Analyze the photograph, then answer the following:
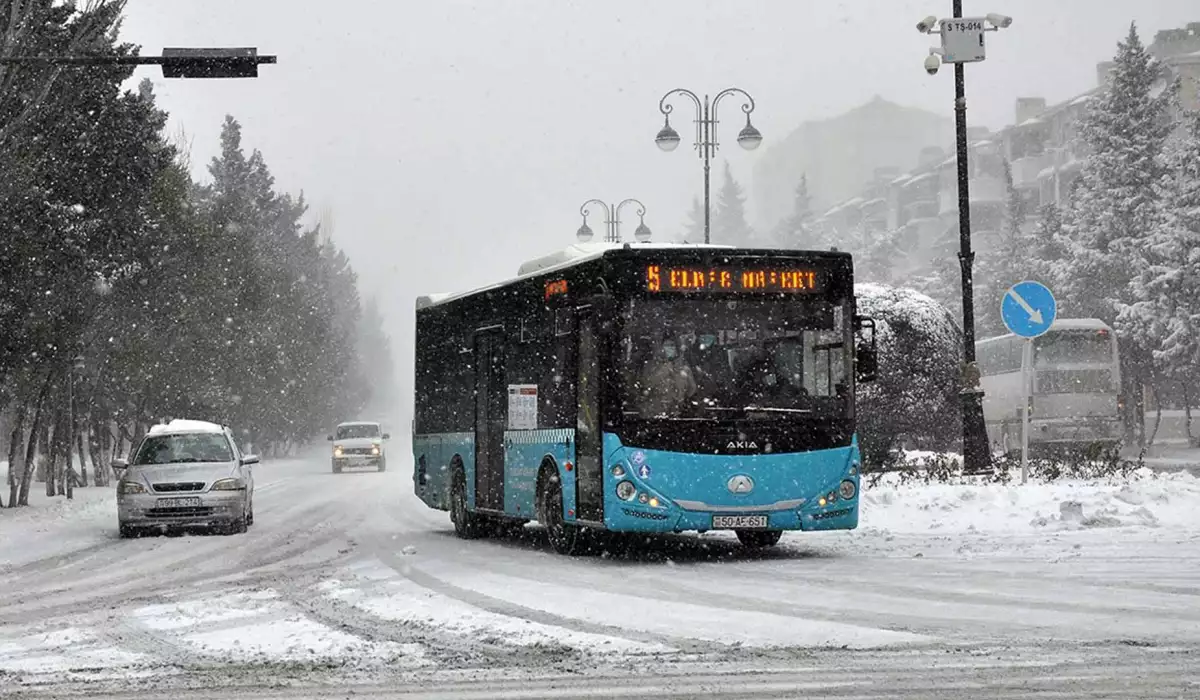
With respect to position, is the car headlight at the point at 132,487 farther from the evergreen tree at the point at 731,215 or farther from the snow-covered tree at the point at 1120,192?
the evergreen tree at the point at 731,215

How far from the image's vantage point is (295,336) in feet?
257

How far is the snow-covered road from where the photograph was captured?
29.2 feet

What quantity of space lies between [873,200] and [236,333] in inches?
4449

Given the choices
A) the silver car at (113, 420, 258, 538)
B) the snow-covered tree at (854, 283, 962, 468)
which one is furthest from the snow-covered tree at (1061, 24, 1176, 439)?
the silver car at (113, 420, 258, 538)

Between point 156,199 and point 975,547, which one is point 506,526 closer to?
point 975,547

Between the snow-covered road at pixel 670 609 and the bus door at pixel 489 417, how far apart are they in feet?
2.28

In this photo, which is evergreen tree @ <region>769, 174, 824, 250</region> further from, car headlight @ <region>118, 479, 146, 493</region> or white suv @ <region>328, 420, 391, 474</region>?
car headlight @ <region>118, 479, 146, 493</region>

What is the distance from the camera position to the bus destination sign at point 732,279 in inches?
673

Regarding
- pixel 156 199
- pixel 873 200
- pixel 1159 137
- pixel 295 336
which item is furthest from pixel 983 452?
pixel 873 200

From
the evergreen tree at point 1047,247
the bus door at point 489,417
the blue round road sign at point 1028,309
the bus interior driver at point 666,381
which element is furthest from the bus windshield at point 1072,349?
the bus interior driver at point 666,381

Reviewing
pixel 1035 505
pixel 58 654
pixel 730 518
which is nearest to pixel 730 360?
pixel 730 518

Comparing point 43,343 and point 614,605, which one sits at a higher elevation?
point 43,343

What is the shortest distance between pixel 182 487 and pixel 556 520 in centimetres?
761

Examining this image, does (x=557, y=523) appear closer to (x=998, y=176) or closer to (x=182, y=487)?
(x=182, y=487)
